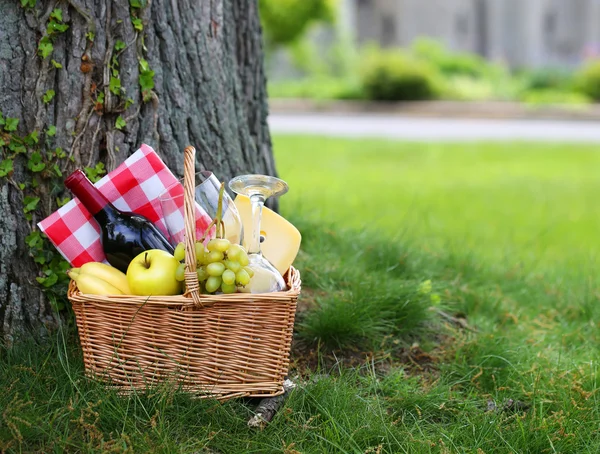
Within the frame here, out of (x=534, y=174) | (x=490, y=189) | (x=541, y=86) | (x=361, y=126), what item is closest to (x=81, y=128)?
(x=490, y=189)

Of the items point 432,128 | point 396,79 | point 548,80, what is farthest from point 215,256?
point 548,80

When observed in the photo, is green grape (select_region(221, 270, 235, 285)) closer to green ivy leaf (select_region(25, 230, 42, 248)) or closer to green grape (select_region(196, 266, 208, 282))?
green grape (select_region(196, 266, 208, 282))

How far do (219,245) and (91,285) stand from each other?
0.39 m

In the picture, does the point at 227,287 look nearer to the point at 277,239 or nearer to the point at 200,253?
the point at 200,253

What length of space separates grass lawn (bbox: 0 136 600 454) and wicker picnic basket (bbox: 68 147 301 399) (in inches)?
2.5

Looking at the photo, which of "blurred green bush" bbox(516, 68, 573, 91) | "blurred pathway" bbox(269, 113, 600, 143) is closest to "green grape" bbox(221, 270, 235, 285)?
"blurred pathway" bbox(269, 113, 600, 143)

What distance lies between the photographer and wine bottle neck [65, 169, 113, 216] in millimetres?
2232

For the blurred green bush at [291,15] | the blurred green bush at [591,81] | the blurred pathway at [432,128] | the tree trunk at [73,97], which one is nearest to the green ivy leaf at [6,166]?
the tree trunk at [73,97]

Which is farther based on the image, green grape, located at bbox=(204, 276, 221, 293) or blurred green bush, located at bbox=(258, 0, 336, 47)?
blurred green bush, located at bbox=(258, 0, 336, 47)

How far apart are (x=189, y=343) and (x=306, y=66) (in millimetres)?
15448

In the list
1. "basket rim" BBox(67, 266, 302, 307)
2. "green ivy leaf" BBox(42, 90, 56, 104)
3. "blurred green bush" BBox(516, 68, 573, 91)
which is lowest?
"blurred green bush" BBox(516, 68, 573, 91)

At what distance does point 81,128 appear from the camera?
2488 millimetres

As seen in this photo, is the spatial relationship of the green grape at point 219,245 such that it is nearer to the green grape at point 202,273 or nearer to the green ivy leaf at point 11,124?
the green grape at point 202,273

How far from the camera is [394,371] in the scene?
2553 millimetres
